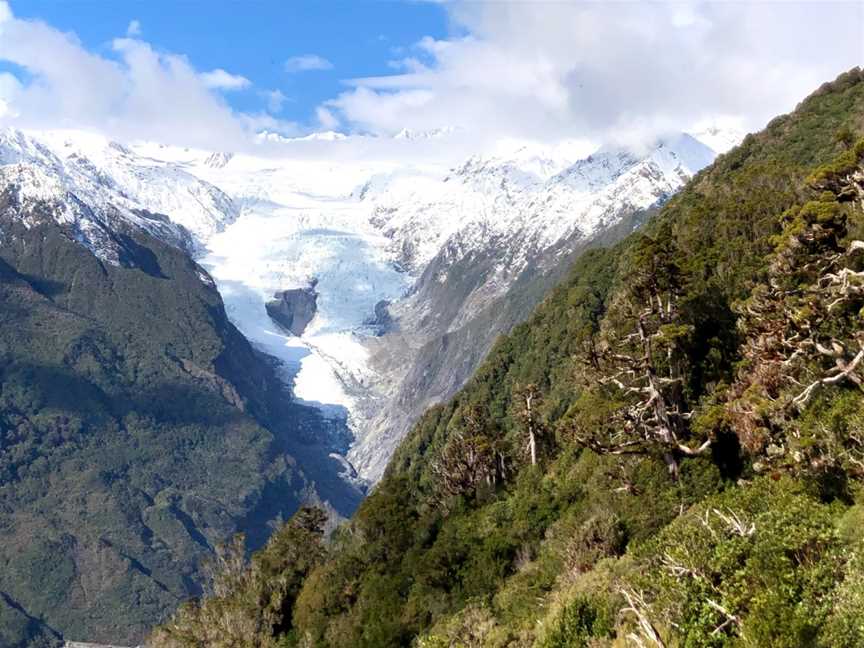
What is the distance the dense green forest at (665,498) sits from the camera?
32.8 meters

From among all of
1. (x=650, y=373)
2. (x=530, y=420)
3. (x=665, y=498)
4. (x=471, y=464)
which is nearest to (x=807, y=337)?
(x=650, y=373)

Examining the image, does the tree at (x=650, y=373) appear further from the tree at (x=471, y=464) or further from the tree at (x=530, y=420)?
the tree at (x=471, y=464)

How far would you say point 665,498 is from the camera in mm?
50844

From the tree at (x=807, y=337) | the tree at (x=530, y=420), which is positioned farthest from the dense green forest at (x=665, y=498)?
the tree at (x=530, y=420)

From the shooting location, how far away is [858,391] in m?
43.2

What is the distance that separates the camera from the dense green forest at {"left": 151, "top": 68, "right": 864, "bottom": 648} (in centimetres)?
3278

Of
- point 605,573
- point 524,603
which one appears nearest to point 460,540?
point 524,603

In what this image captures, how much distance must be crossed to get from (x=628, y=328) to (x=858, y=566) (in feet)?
131

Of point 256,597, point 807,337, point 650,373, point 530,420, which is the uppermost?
point 807,337

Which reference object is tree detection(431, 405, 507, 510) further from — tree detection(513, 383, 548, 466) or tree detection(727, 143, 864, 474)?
tree detection(727, 143, 864, 474)

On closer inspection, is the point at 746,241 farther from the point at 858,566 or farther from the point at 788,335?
the point at 858,566

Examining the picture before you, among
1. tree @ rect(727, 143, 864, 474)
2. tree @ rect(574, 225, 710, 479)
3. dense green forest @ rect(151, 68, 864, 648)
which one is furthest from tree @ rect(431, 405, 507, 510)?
tree @ rect(727, 143, 864, 474)

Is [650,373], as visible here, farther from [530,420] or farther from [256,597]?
[256,597]

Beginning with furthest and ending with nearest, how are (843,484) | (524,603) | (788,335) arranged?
1. (524,603)
2. (788,335)
3. (843,484)
